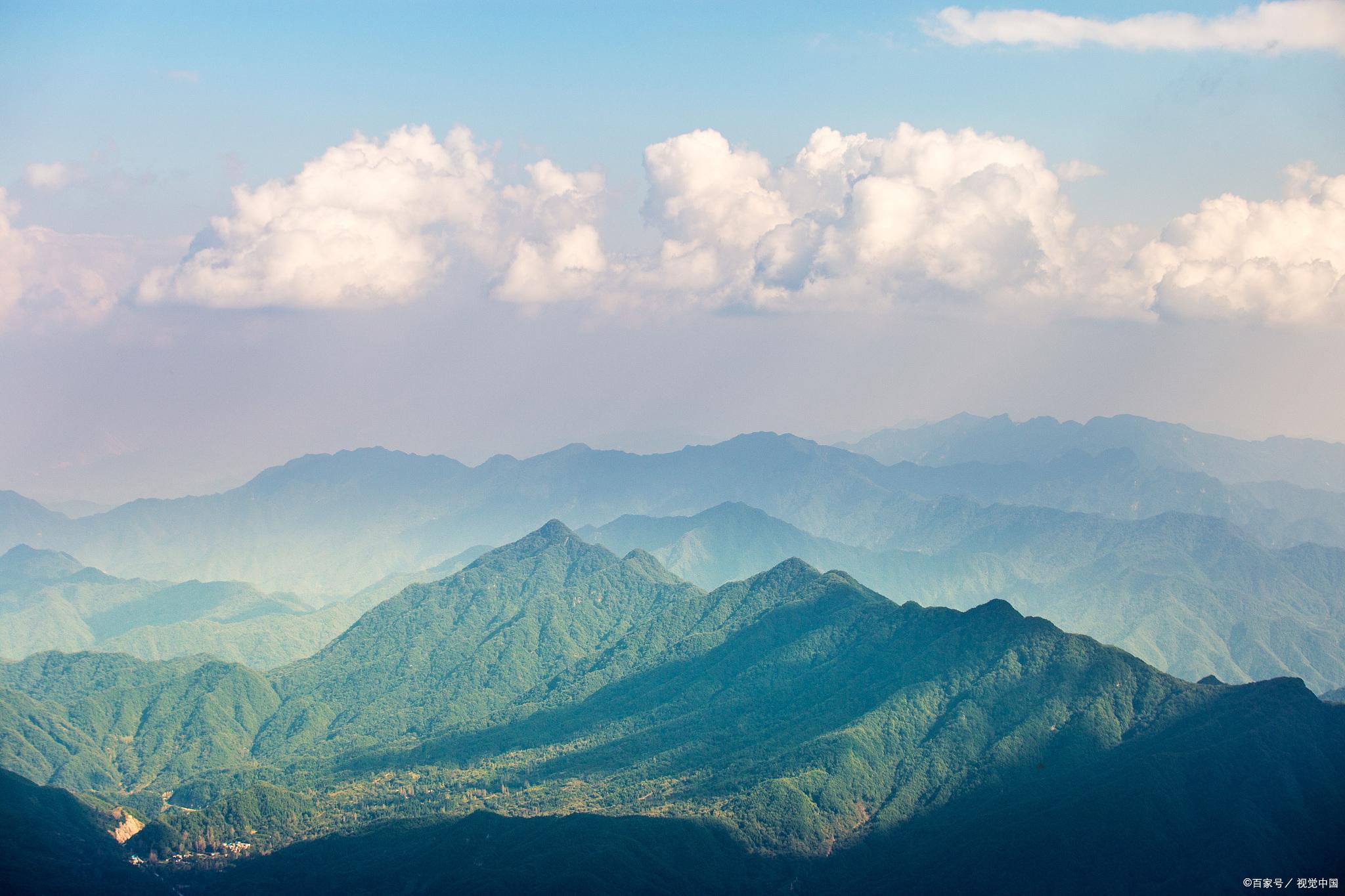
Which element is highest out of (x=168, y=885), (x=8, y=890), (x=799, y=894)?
(x=8, y=890)

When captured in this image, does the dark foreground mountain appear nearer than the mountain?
No

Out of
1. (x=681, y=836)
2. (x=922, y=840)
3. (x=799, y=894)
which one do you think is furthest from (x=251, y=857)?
(x=922, y=840)

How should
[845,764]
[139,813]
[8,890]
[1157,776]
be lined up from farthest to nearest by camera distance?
1. [139,813]
2. [845,764]
3. [1157,776]
4. [8,890]

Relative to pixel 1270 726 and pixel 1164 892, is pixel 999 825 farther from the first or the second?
pixel 1270 726

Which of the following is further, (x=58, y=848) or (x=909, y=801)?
(x=909, y=801)

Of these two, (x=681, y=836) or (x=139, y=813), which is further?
→ (x=139, y=813)

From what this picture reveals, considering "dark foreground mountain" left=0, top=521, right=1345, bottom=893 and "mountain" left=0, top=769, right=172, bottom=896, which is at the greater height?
"mountain" left=0, top=769, right=172, bottom=896

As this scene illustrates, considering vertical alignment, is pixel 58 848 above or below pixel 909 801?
above

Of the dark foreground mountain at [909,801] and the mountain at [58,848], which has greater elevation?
the mountain at [58,848]
